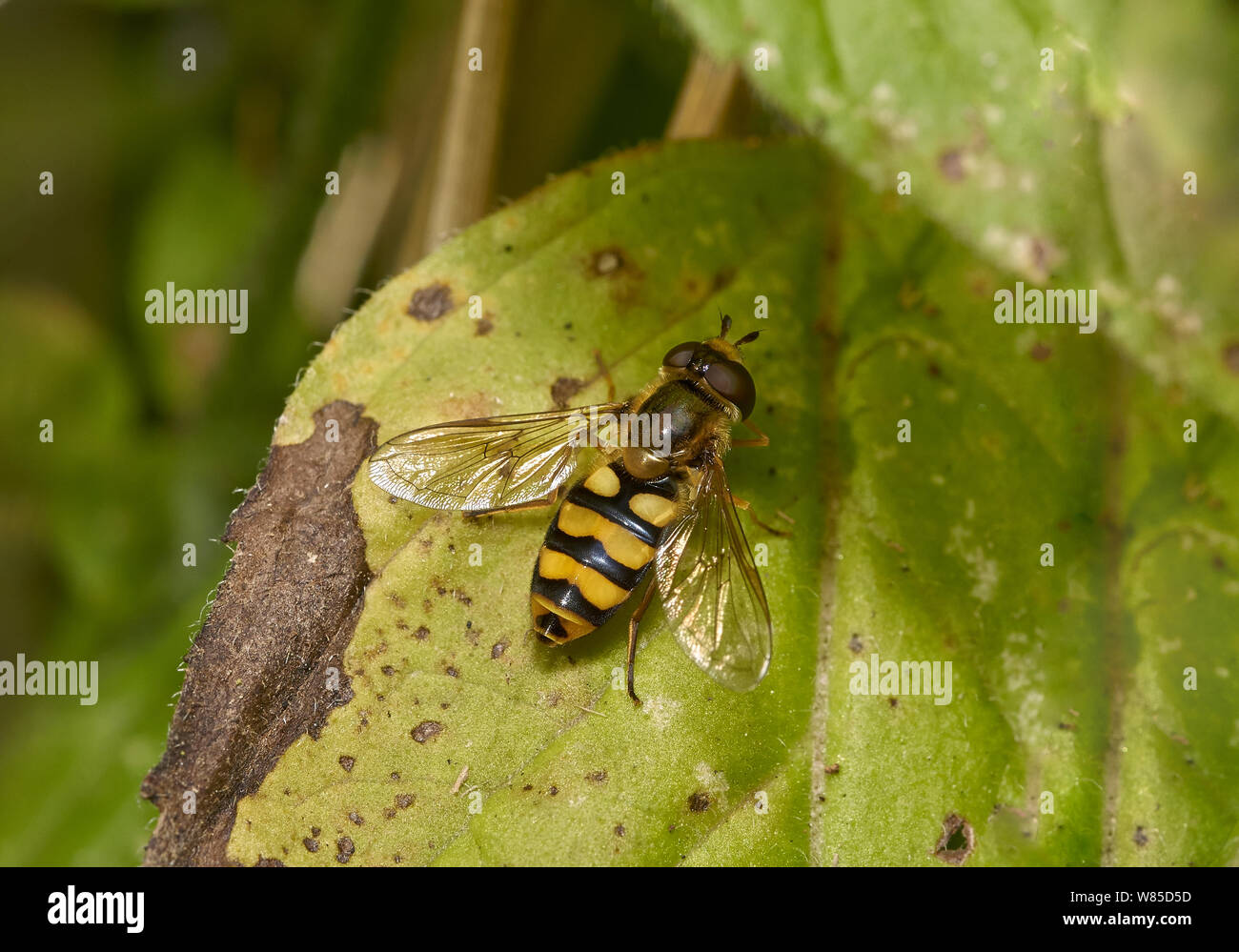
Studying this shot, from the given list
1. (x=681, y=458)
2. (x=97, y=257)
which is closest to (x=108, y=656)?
(x=97, y=257)

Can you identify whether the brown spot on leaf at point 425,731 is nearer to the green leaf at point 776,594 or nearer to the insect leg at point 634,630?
the green leaf at point 776,594

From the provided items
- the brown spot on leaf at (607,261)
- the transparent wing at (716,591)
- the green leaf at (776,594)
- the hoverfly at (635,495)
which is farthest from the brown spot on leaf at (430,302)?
the transparent wing at (716,591)

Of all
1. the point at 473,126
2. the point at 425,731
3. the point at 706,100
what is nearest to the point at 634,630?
the point at 425,731

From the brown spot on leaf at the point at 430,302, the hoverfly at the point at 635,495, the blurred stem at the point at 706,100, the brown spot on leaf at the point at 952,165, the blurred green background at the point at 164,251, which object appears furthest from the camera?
the blurred green background at the point at 164,251

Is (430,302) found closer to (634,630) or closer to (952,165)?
(634,630)

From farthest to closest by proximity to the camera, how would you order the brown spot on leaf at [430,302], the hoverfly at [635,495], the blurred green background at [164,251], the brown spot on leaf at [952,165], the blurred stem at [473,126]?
1. the blurred green background at [164,251]
2. the blurred stem at [473,126]
3. the brown spot on leaf at [430,302]
4. the hoverfly at [635,495]
5. the brown spot on leaf at [952,165]

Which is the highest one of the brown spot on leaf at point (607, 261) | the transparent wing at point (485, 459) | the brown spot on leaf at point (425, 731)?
the brown spot on leaf at point (607, 261)

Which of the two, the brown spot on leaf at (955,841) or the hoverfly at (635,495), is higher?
the hoverfly at (635,495)
